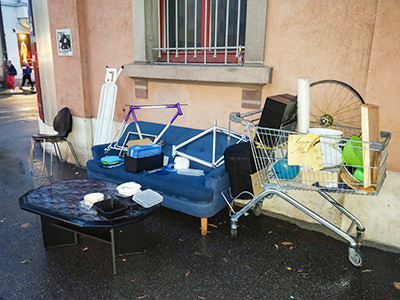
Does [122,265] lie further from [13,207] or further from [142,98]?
[142,98]

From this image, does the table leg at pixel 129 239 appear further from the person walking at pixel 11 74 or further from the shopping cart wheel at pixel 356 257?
the person walking at pixel 11 74

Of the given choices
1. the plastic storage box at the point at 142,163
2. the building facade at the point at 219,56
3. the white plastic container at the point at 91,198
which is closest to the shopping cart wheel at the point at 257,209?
the building facade at the point at 219,56

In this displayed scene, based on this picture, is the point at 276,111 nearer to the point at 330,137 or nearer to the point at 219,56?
the point at 330,137

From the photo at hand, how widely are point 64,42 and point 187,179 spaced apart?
10.9 ft

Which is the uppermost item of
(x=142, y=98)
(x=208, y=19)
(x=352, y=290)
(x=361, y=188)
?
(x=208, y=19)

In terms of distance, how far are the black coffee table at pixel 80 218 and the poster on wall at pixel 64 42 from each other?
274cm

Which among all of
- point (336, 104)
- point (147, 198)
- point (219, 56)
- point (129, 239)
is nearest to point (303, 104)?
point (336, 104)

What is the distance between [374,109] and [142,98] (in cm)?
314

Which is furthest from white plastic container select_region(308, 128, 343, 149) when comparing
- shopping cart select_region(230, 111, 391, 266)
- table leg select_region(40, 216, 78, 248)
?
table leg select_region(40, 216, 78, 248)

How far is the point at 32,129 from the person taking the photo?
796 centimetres

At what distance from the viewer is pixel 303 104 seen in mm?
2586

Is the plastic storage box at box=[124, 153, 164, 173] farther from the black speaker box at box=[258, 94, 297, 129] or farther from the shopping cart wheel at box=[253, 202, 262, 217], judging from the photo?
the black speaker box at box=[258, 94, 297, 129]

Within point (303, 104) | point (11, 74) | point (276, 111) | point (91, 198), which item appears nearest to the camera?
point (276, 111)

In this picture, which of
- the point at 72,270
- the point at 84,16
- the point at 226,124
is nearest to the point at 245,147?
the point at 226,124
